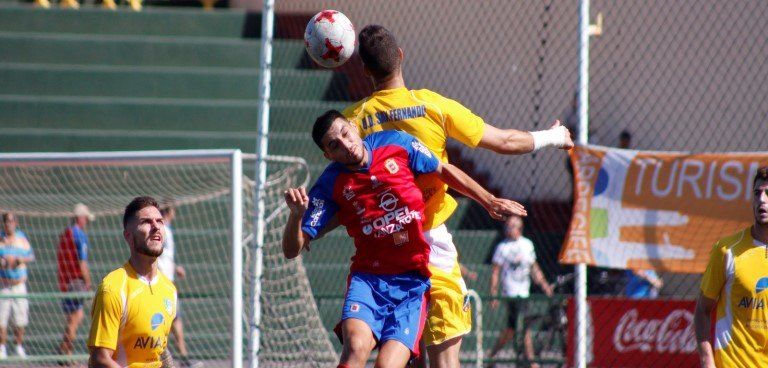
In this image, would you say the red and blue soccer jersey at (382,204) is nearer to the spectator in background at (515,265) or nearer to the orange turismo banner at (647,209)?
the orange turismo banner at (647,209)

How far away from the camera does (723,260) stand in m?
6.37

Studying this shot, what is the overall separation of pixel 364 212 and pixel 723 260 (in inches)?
83.6

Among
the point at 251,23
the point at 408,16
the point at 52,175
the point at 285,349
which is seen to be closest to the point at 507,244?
the point at 408,16

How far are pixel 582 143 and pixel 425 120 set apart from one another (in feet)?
8.45

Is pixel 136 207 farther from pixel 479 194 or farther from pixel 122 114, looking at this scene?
pixel 122 114

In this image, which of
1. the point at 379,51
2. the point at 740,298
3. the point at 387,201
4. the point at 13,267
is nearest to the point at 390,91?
the point at 379,51

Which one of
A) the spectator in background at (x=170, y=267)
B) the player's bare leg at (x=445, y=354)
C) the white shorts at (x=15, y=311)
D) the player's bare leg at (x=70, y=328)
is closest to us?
the player's bare leg at (x=445, y=354)

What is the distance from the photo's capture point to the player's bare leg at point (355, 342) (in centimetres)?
548

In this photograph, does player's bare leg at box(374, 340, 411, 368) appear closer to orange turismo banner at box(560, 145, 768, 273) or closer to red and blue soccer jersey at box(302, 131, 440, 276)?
red and blue soccer jersey at box(302, 131, 440, 276)

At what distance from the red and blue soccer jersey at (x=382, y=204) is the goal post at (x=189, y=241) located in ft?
10.5

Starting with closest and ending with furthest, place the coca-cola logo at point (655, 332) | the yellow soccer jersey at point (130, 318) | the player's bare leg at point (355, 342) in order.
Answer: the player's bare leg at point (355, 342), the yellow soccer jersey at point (130, 318), the coca-cola logo at point (655, 332)

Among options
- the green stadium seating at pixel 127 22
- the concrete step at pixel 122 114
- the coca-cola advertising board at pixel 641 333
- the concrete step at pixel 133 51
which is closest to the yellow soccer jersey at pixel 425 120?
the coca-cola advertising board at pixel 641 333

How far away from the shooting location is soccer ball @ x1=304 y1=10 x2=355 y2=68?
21.1ft

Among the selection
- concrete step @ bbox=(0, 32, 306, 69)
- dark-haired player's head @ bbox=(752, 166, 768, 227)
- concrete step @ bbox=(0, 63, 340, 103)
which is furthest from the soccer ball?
concrete step @ bbox=(0, 32, 306, 69)
